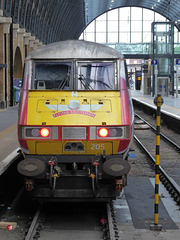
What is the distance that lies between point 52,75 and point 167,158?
25.2 feet

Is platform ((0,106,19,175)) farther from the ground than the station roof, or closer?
closer

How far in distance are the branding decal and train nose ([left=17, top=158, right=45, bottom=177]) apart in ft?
2.75

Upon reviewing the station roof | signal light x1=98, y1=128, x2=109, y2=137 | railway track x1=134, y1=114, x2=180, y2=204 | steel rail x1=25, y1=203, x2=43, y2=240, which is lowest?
steel rail x1=25, y1=203, x2=43, y2=240

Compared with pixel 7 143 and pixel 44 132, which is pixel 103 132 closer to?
pixel 44 132

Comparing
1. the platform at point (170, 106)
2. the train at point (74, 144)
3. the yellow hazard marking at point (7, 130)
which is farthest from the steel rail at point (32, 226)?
the platform at point (170, 106)

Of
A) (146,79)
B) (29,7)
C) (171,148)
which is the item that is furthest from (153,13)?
(171,148)

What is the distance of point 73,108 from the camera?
8289mm

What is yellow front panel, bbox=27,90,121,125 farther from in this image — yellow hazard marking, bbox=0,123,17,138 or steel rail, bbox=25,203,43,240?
yellow hazard marking, bbox=0,123,17,138

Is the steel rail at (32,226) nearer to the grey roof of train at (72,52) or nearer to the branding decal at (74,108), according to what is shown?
the branding decal at (74,108)

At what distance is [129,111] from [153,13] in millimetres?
81035

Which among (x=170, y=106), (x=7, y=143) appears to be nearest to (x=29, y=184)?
(x=7, y=143)

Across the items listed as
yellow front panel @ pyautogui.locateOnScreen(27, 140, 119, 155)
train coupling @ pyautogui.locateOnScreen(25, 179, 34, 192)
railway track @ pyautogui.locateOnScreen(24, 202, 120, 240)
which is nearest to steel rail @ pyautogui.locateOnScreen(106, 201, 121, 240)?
railway track @ pyautogui.locateOnScreen(24, 202, 120, 240)

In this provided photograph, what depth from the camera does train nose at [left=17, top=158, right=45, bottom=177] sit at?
26.0 feet

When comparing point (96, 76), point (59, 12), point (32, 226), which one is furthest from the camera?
point (59, 12)
